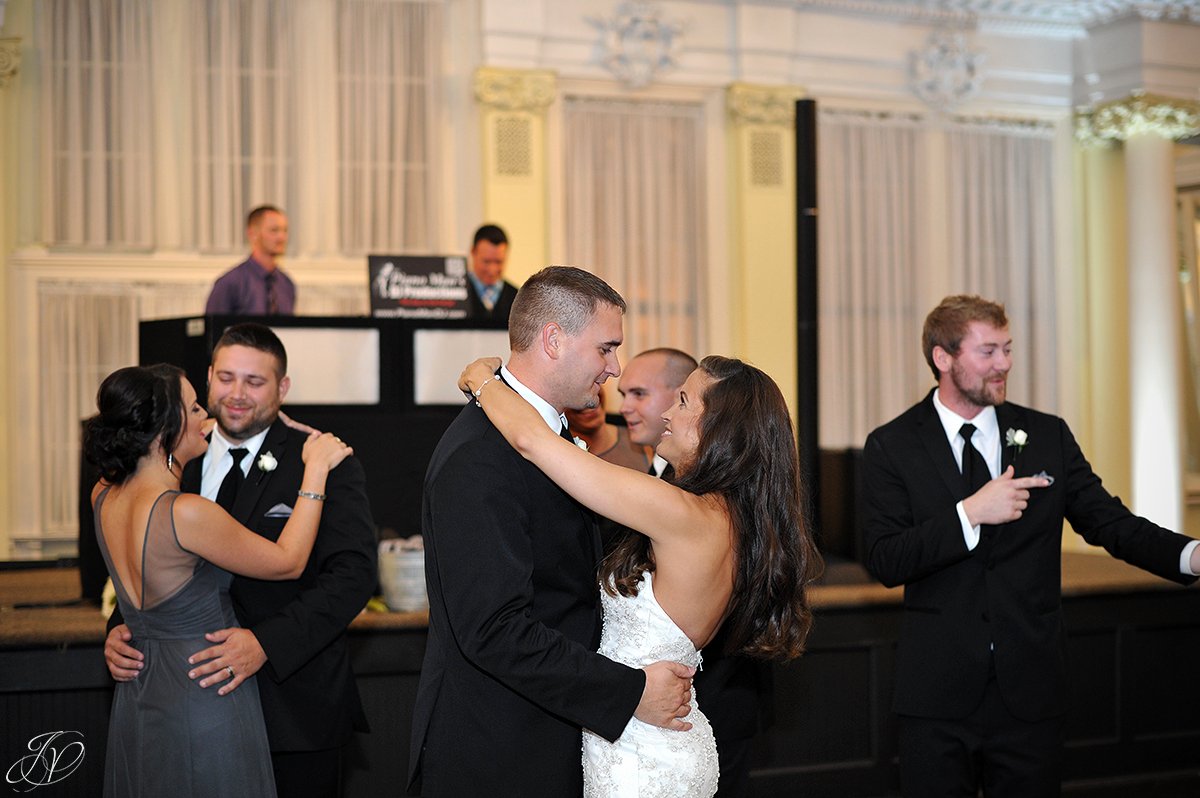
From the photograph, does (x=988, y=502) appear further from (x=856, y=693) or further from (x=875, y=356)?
(x=875, y=356)

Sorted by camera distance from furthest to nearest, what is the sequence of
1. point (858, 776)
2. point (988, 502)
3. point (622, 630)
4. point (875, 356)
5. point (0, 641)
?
point (875, 356), point (858, 776), point (0, 641), point (988, 502), point (622, 630)

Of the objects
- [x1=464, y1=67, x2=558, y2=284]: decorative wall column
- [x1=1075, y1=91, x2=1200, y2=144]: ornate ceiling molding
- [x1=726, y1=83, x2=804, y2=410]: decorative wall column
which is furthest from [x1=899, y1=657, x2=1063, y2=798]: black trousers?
[x1=1075, y1=91, x2=1200, y2=144]: ornate ceiling molding

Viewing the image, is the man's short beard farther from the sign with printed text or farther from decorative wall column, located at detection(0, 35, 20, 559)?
decorative wall column, located at detection(0, 35, 20, 559)

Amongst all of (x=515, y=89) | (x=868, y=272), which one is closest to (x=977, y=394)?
(x=515, y=89)

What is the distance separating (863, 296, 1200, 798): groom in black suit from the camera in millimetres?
3369

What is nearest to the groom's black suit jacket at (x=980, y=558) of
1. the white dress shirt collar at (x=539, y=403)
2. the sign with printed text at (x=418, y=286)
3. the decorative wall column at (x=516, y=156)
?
the white dress shirt collar at (x=539, y=403)

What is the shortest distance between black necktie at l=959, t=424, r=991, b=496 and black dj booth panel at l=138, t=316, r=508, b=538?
8.85 feet

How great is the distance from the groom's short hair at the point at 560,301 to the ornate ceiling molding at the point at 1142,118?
31.2 feet

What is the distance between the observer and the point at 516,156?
9352mm

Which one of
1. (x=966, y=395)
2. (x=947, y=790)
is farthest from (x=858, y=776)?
(x=966, y=395)

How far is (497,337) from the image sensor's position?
5867 mm

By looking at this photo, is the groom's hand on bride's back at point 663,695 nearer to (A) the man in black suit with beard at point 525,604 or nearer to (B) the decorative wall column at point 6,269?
(A) the man in black suit with beard at point 525,604

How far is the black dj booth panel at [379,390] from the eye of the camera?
5.46 m

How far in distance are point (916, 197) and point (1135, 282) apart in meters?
1.99
